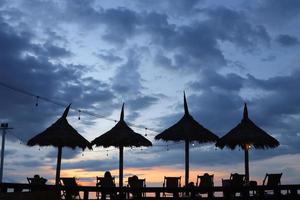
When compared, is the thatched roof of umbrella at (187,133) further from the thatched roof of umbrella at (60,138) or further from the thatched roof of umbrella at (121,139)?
the thatched roof of umbrella at (60,138)

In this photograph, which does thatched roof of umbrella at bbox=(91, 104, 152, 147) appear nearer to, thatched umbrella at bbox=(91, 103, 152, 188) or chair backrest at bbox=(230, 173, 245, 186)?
thatched umbrella at bbox=(91, 103, 152, 188)

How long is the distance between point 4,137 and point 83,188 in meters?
33.9

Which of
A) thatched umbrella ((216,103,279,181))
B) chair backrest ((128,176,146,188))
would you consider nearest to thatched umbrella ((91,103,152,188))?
chair backrest ((128,176,146,188))

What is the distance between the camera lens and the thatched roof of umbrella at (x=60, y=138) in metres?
19.6

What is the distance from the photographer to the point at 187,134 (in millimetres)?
18609

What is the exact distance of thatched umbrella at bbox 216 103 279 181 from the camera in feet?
62.3

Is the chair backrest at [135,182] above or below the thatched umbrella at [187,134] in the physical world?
below

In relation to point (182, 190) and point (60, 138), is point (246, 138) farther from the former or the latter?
point (60, 138)

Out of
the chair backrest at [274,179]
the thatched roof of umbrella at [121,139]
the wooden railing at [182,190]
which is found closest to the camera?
the wooden railing at [182,190]

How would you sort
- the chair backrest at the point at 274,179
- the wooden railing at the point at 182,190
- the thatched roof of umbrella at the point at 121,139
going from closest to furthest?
the wooden railing at the point at 182,190
the chair backrest at the point at 274,179
the thatched roof of umbrella at the point at 121,139

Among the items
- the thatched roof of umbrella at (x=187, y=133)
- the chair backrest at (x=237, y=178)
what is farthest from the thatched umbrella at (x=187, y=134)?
the chair backrest at (x=237, y=178)

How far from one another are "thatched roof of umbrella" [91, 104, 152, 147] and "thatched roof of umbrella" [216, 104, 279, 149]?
3161 mm

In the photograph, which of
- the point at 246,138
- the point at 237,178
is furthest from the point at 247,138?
the point at 237,178

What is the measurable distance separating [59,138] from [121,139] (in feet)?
8.14
